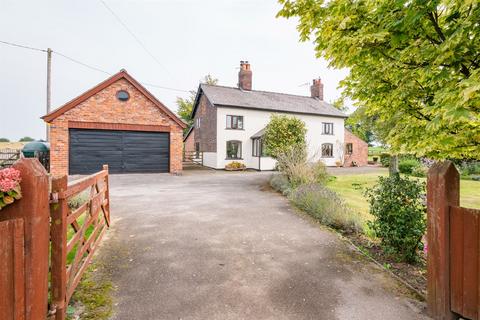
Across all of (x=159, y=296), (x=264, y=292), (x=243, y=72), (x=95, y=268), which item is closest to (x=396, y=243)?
(x=264, y=292)

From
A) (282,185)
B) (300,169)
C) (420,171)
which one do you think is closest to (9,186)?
(300,169)

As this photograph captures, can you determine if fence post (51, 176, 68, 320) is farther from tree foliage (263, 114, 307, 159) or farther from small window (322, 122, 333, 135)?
small window (322, 122, 333, 135)

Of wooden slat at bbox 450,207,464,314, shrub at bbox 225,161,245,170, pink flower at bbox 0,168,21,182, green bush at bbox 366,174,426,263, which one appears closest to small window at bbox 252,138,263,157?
shrub at bbox 225,161,245,170

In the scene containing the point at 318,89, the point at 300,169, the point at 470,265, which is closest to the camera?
the point at 470,265

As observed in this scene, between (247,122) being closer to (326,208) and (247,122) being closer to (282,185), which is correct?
(282,185)

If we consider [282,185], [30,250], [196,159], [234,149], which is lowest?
[282,185]

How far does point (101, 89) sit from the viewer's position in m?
16.2

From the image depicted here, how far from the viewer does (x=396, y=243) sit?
4250mm

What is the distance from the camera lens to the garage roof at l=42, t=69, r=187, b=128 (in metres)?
15.2

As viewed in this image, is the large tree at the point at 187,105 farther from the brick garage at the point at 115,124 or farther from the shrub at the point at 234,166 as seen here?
the brick garage at the point at 115,124

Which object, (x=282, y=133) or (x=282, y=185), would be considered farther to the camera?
(x=282, y=133)

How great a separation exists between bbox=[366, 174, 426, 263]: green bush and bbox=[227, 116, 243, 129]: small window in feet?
65.0

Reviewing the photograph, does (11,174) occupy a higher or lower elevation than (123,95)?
lower

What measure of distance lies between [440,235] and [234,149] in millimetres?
21520
